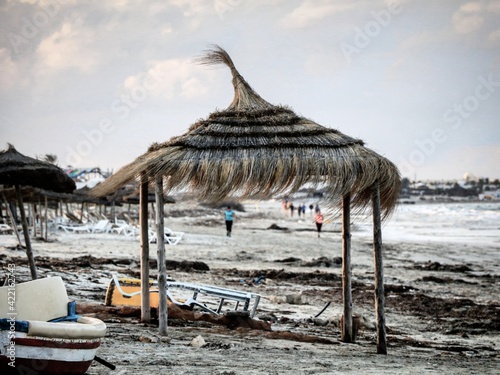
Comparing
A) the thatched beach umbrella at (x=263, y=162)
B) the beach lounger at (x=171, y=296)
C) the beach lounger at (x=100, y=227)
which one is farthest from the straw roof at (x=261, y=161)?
the beach lounger at (x=100, y=227)

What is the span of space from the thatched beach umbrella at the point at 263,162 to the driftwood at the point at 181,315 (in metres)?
1.25

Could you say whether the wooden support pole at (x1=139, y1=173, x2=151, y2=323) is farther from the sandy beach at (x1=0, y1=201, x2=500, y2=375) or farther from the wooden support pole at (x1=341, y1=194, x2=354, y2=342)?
the wooden support pole at (x1=341, y1=194, x2=354, y2=342)

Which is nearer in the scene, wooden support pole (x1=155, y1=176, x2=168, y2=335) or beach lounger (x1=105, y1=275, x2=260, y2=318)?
wooden support pole (x1=155, y1=176, x2=168, y2=335)

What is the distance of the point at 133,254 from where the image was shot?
1872cm

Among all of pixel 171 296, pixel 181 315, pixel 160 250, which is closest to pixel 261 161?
pixel 160 250

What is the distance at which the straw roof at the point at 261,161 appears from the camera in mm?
6875

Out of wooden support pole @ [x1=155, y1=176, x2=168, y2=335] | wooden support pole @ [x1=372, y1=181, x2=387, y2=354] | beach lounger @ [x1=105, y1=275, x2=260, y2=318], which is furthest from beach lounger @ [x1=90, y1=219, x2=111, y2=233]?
wooden support pole @ [x1=372, y1=181, x2=387, y2=354]

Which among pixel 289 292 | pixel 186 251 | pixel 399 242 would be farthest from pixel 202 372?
pixel 399 242

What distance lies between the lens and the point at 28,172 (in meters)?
8.62

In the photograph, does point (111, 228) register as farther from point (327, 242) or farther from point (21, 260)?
point (21, 260)

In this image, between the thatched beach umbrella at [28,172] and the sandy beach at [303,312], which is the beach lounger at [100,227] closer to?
the sandy beach at [303,312]

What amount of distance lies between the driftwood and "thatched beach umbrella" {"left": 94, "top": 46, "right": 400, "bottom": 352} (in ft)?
4.10

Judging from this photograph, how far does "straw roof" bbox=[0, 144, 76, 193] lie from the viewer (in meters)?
8.52

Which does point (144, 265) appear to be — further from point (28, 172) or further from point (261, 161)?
point (28, 172)
